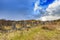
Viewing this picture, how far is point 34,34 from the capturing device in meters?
29.6

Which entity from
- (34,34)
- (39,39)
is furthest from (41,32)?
(39,39)

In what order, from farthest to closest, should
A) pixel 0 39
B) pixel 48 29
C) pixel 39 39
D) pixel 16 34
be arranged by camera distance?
1. pixel 48 29
2. pixel 16 34
3. pixel 0 39
4. pixel 39 39

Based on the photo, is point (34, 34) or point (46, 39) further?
point (34, 34)

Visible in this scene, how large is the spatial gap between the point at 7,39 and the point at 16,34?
9.09 feet

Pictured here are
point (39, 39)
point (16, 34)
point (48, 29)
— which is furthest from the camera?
point (48, 29)

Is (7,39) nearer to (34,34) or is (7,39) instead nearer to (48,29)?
(34,34)

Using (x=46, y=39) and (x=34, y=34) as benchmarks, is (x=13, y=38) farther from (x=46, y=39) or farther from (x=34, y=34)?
(x=46, y=39)

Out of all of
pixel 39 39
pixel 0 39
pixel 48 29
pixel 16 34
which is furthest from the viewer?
pixel 48 29

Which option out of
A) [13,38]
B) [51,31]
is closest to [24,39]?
[13,38]

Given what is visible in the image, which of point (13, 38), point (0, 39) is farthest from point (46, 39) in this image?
point (0, 39)

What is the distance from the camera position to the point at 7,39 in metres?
28.7

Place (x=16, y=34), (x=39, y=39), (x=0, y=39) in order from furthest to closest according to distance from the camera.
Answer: (x=16, y=34) < (x=0, y=39) < (x=39, y=39)

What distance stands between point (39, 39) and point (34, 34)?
2.64m

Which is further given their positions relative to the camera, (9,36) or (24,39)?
(9,36)
